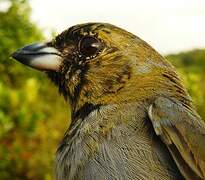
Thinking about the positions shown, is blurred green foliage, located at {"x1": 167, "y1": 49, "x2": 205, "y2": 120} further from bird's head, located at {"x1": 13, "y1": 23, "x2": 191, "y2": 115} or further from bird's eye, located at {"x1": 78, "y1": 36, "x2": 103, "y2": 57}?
bird's eye, located at {"x1": 78, "y1": 36, "x2": 103, "y2": 57}

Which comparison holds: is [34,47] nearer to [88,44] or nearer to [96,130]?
[88,44]

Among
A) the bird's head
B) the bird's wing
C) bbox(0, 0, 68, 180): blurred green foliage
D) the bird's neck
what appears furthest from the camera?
bbox(0, 0, 68, 180): blurred green foliage

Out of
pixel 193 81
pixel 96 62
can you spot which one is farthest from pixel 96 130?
pixel 193 81

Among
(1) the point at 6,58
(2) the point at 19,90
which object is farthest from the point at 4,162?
(1) the point at 6,58

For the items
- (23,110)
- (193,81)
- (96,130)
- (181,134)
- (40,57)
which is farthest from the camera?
(193,81)

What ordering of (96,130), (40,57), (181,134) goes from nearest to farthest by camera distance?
(181,134) → (96,130) → (40,57)

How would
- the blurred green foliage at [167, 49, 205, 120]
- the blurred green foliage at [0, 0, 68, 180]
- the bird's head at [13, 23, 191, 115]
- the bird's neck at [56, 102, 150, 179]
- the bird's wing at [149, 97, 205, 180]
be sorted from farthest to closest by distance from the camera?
1. the blurred green foliage at [167, 49, 205, 120]
2. the blurred green foliage at [0, 0, 68, 180]
3. the bird's head at [13, 23, 191, 115]
4. the bird's neck at [56, 102, 150, 179]
5. the bird's wing at [149, 97, 205, 180]

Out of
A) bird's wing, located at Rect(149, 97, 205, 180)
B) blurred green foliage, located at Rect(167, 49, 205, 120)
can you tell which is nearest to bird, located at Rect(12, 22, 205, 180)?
bird's wing, located at Rect(149, 97, 205, 180)
